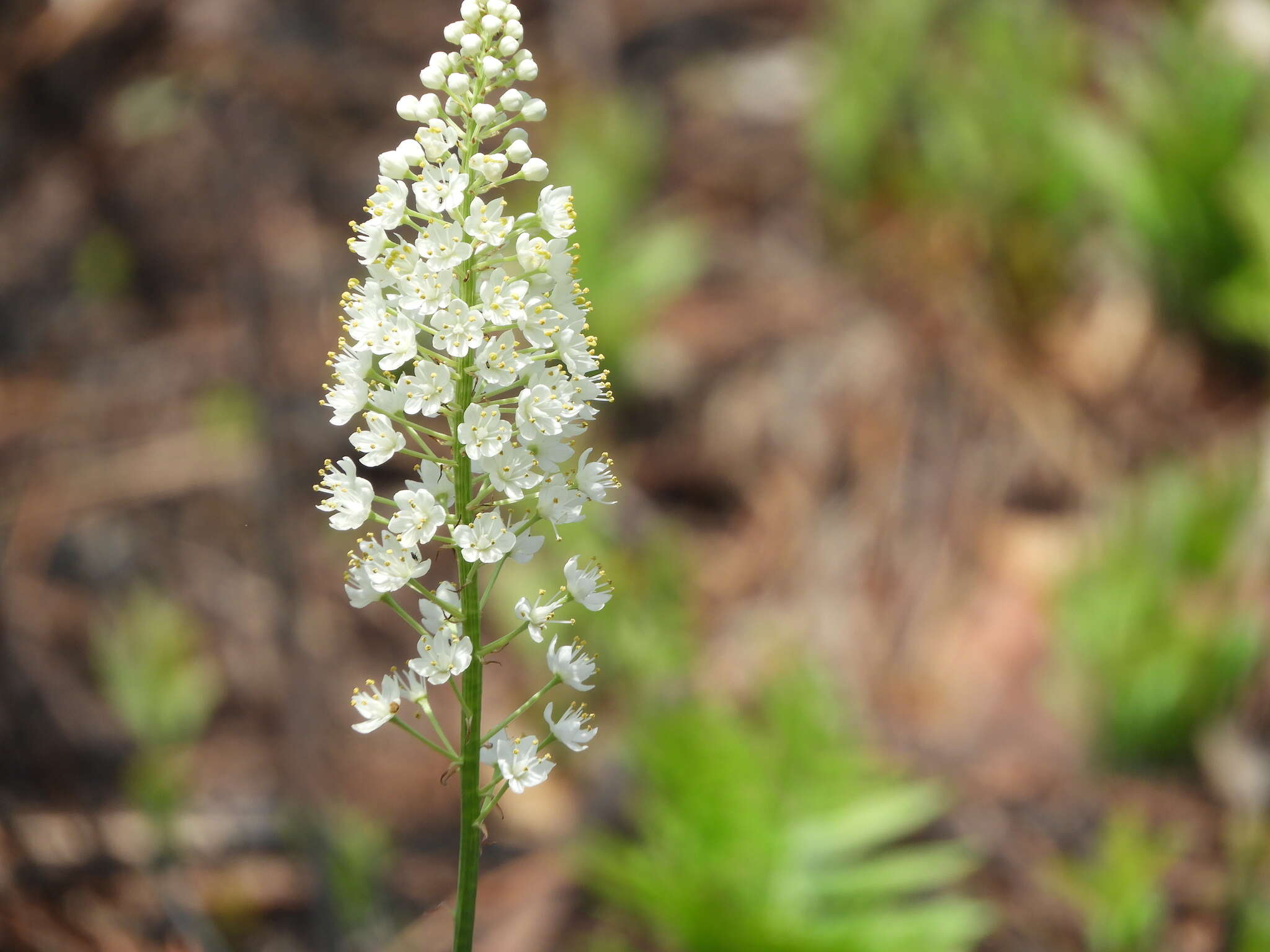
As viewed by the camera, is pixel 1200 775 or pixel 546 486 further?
pixel 1200 775

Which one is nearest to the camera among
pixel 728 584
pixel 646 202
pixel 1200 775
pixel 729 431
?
pixel 1200 775

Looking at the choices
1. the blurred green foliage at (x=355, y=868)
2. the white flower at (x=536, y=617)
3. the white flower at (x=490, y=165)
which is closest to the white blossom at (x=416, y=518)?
the white flower at (x=536, y=617)

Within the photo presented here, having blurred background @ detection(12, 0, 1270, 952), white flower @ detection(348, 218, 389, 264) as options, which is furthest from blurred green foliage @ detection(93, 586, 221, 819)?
white flower @ detection(348, 218, 389, 264)

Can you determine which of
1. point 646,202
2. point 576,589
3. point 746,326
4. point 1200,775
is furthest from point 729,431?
point 576,589

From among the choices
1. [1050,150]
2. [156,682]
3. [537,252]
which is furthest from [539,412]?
[1050,150]

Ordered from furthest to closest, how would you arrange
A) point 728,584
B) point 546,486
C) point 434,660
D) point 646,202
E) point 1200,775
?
point 646,202 → point 728,584 → point 1200,775 → point 546,486 → point 434,660

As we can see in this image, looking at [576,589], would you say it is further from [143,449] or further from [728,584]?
[143,449]
